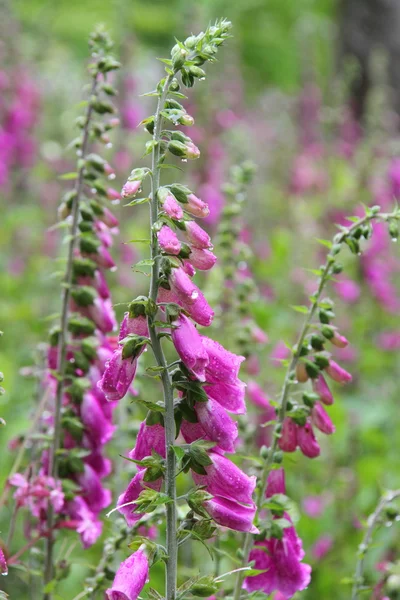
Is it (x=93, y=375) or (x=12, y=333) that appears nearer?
(x=93, y=375)

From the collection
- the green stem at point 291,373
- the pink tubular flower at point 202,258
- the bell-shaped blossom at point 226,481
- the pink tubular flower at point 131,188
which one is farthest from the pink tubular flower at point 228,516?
the pink tubular flower at point 131,188

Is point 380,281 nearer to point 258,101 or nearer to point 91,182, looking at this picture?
point 91,182

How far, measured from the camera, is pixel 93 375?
2.04 m

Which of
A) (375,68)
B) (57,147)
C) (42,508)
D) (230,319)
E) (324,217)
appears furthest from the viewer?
(57,147)

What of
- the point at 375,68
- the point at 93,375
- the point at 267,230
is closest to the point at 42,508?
the point at 93,375

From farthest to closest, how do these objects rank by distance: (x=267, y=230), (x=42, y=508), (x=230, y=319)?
(x=267, y=230)
(x=230, y=319)
(x=42, y=508)

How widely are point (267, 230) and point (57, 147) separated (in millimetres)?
1851

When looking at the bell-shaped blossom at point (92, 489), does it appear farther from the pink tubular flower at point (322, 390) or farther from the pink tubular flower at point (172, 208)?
the pink tubular flower at point (172, 208)

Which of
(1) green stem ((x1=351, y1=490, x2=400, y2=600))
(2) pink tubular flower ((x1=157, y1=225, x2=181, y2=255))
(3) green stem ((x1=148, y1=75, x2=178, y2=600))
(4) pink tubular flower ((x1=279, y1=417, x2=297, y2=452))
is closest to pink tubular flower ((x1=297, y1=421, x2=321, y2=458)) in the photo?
(4) pink tubular flower ((x1=279, y1=417, x2=297, y2=452))

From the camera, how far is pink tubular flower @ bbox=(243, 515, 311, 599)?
66.6 inches

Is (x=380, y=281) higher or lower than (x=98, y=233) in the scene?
higher

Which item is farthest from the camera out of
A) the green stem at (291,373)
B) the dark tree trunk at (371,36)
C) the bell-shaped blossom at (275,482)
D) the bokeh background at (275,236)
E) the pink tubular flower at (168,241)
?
the dark tree trunk at (371,36)

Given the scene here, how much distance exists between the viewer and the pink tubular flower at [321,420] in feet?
5.77

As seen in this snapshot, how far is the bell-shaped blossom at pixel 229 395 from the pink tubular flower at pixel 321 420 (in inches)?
14.6
